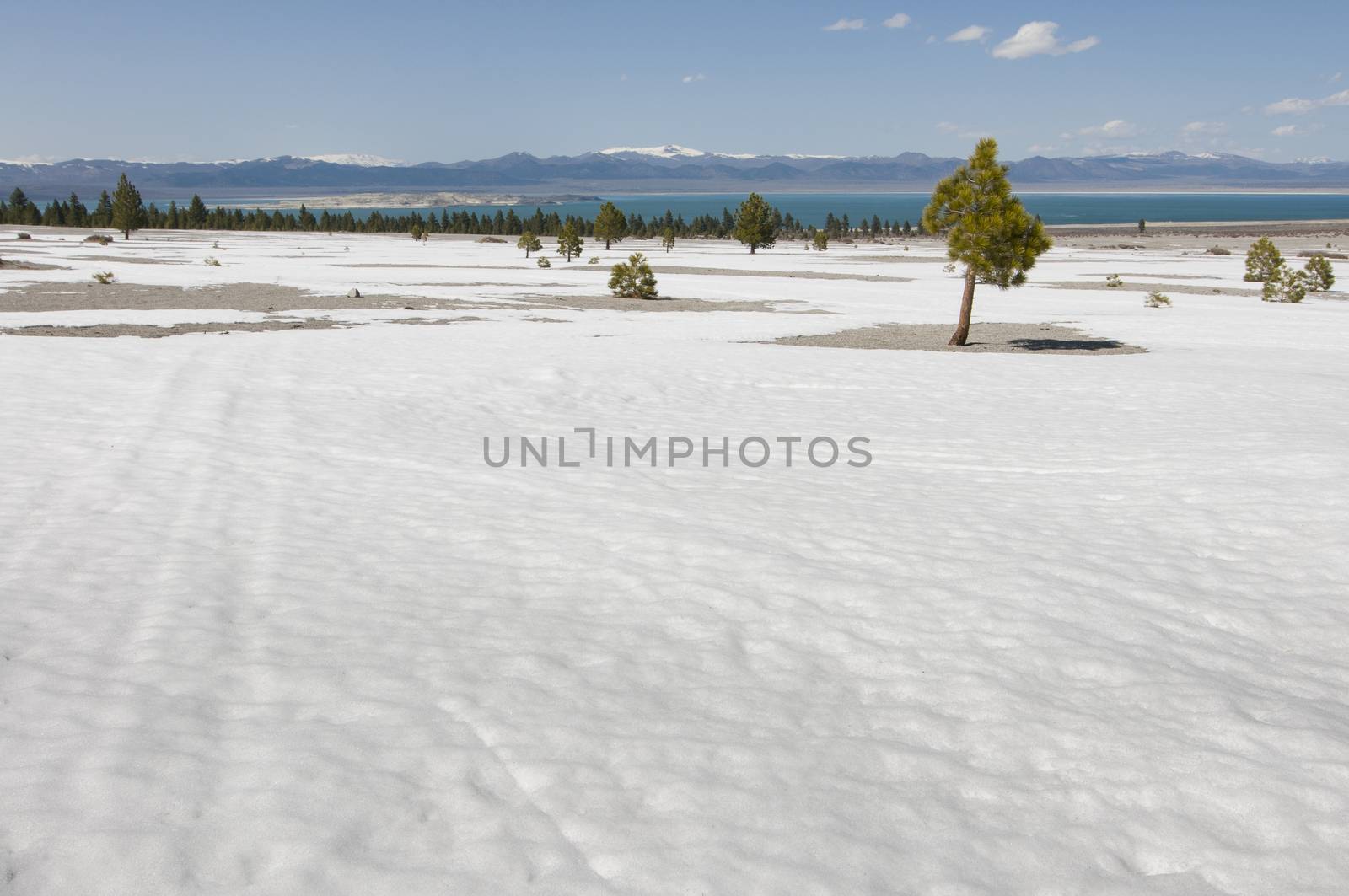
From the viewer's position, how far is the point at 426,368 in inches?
814

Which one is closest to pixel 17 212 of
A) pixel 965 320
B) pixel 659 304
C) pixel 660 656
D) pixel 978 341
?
pixel 659 304

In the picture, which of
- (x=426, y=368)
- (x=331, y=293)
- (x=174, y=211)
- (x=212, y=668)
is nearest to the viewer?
(x=212, y=668)

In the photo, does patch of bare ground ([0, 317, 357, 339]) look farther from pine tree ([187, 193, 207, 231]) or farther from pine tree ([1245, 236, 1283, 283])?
pine tree ([187, 193, 207, 231])

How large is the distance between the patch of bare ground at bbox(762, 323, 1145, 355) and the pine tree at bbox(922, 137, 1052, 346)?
1520mm

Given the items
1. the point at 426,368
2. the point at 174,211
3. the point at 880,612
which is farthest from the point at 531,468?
the point at 174,211

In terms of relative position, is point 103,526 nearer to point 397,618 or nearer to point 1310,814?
point 397,618

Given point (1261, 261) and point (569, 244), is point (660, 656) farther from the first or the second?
point (569, 244)

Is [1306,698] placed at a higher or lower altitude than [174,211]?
lower

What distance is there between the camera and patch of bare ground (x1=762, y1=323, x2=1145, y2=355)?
2805cm

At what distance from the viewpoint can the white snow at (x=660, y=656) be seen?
452 cm

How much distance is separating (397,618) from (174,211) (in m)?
153

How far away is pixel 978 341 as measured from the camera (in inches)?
1211

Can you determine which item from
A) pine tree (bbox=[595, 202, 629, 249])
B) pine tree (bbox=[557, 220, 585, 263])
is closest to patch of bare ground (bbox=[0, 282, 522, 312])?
pine tree (bbox=[557, 220, 585, 263])

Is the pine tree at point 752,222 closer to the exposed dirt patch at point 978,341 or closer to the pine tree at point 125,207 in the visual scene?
the pine tree at point 125,207
